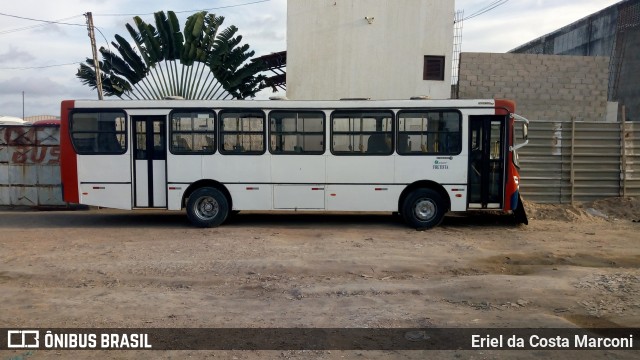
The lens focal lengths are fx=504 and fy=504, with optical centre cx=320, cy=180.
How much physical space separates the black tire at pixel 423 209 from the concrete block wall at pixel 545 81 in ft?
23.3

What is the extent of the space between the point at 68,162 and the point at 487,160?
9.35 meters

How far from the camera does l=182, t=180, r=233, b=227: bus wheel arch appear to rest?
11.3 metres

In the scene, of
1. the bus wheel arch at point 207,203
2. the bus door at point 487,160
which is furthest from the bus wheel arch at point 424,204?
the bus wheel arch at point 207,203

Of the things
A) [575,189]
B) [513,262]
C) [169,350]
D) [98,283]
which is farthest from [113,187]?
[575,189]

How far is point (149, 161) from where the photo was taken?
11336mm

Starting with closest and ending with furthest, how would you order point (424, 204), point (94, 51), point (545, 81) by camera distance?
1. point (424, 204)
2. point (545, 81)
3. point (94, 51)

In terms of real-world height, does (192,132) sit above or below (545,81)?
below

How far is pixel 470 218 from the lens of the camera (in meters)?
12.8

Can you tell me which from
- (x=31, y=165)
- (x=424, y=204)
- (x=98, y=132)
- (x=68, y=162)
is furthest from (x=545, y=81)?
(x=31, y=165)

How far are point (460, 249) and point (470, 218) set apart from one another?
3.70 metres

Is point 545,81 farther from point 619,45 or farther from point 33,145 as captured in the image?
point 33,145

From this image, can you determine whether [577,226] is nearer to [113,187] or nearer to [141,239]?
[141,239]

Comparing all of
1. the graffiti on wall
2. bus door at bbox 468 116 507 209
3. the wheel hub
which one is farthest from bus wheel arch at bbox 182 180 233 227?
the graffiti on wall

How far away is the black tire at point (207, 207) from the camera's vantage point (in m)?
11.3
